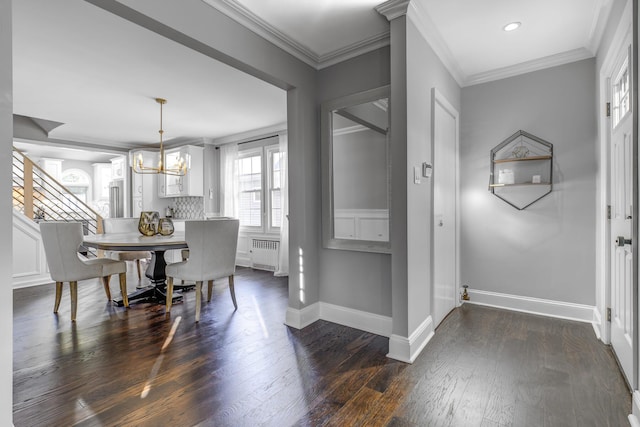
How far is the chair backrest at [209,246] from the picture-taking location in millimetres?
3139

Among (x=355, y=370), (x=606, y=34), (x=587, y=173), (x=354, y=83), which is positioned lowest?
(x=355, y=370)

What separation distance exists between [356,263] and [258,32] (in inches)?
80.0

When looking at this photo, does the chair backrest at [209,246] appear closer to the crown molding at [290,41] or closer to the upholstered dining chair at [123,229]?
the crown molding at [290,41]

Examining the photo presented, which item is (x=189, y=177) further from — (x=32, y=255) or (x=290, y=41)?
(x=290, y=41)

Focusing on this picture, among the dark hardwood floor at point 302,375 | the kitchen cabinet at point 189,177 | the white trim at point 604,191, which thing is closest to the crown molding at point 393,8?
the white trim at point 604,191

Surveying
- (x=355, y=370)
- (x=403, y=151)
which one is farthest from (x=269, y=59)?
(x=355, y=370)

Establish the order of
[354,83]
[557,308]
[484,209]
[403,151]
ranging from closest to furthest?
[403,151] < [354,83] < [557,308] < [484,209]

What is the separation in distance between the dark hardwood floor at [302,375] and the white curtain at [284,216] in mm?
2011

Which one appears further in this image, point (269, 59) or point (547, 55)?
point (547, 55)

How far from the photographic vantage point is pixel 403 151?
7.54 feet

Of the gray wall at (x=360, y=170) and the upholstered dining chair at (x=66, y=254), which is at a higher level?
the gray wall at (x=360, y=170)

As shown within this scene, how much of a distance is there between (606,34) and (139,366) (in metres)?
4.16

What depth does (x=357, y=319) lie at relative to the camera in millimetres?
2871

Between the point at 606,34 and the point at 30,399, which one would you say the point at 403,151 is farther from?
the point at 30,399
